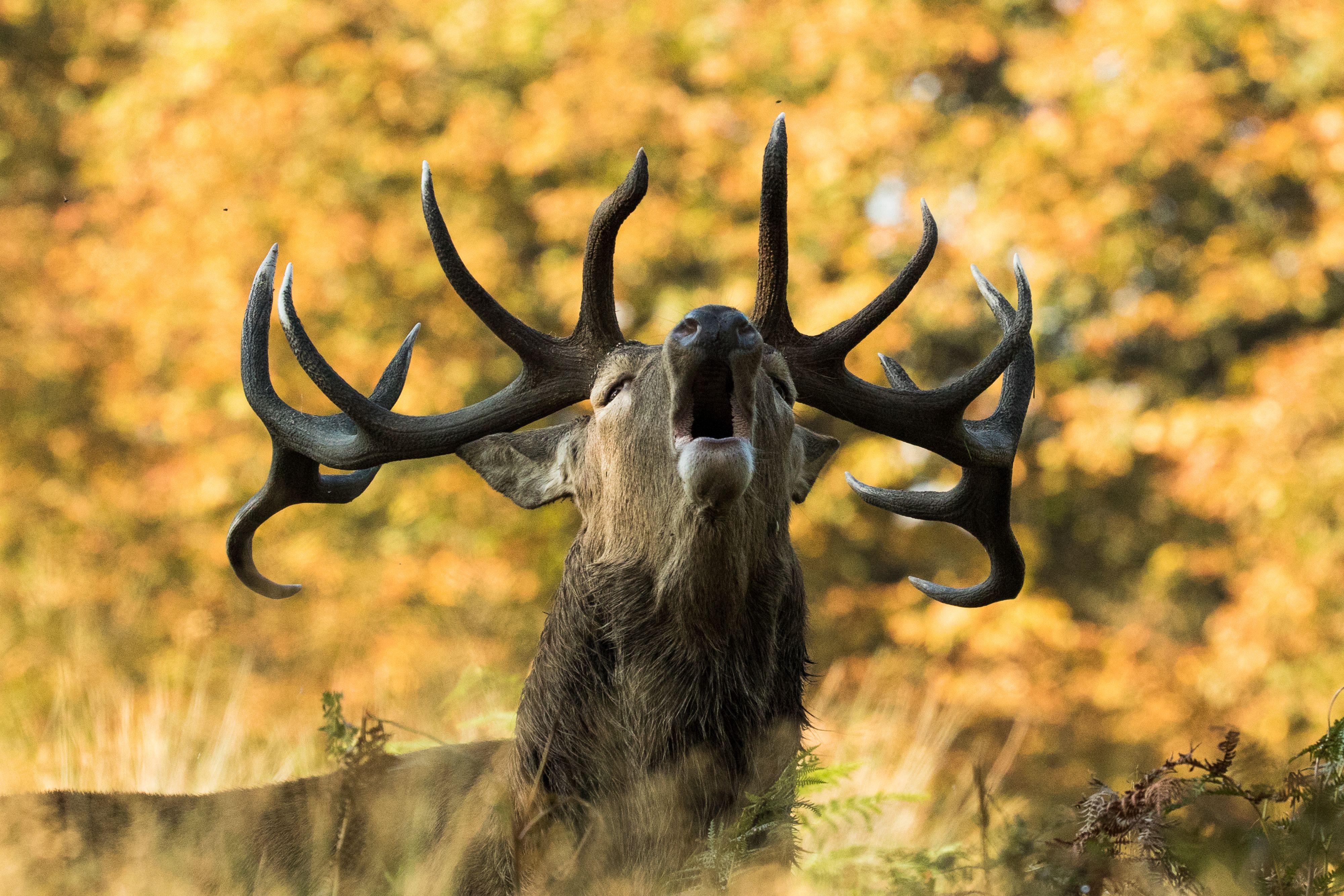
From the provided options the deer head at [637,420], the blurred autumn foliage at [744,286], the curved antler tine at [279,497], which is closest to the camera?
the deer head at [637,420]

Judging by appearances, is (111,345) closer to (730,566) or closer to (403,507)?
(403,507)

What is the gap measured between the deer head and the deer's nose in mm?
163

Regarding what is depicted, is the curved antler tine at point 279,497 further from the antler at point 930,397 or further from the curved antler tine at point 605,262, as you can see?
the antler at point 930,397

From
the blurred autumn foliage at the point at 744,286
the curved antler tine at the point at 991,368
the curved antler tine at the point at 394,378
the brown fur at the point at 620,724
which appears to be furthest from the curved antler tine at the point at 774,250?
the blurred autumn foliage at the point at 744,286

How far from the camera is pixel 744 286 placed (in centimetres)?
927

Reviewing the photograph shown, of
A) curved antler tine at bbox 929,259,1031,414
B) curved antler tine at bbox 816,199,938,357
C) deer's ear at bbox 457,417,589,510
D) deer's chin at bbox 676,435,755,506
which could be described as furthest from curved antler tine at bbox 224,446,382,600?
curved antler tine at bbox 929,259,1031,414

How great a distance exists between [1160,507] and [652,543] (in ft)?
31.0

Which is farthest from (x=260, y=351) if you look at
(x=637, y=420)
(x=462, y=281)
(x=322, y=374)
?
(x=637, y=420)

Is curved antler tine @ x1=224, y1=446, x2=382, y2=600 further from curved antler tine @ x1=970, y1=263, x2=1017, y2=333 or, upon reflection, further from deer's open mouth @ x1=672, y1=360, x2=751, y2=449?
curved antler tine @ x1=970, y1=263, x2=1017, y2=333

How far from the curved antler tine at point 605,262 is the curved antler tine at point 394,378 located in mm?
616

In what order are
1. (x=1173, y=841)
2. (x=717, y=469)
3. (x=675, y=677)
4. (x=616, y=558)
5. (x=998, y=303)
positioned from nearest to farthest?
(x=1173, y=841), (x=717, y=469), (x=675, y=677), (x=616, y=558), (x=998, y=303)

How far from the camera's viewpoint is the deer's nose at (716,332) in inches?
117

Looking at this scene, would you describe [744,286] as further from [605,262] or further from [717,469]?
[717,469]

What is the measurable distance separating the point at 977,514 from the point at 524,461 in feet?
5.13
